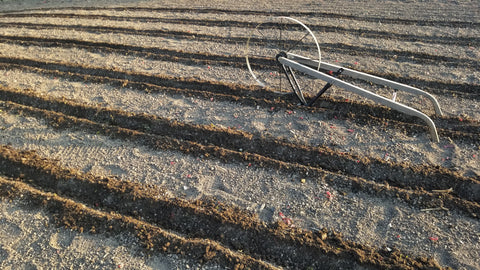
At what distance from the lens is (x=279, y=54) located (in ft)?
17.2

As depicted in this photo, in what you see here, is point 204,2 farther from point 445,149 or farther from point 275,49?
point 445,149

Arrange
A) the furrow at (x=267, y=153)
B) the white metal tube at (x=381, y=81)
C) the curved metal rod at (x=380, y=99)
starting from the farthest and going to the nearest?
1. the white metal tube at (x=381, y=81)
2. the curved metal rod at (x=380, y=99)
3. the furrow at (x=267, y=153)

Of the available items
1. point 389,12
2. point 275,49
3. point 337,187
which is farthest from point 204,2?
point 337,187

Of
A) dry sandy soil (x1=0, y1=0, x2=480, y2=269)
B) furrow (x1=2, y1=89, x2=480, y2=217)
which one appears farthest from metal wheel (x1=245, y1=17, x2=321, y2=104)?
furrow (x1=2, y1=89, x2=480, y2=217)

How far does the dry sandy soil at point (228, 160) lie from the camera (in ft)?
11.5

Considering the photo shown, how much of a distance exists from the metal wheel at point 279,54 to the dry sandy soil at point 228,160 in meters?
0.13

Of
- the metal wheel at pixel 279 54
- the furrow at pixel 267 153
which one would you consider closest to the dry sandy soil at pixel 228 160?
the furrow at pixel 267 153

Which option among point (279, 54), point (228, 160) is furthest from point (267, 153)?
point (279, 54)

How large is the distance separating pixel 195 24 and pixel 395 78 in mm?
5540

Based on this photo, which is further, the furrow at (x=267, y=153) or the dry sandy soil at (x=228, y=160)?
the furrow at (x=267, y=153)

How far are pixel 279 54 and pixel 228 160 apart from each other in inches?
80.3

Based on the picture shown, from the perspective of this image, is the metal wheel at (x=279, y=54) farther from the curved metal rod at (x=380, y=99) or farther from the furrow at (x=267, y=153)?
the furrow at (x=267, y=153)

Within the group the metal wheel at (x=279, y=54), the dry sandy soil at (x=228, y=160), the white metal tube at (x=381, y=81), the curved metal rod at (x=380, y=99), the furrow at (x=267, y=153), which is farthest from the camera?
the metal wheel at (x=279, y=54)

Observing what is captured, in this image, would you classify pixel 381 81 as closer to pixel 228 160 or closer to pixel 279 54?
pixel 279 54
